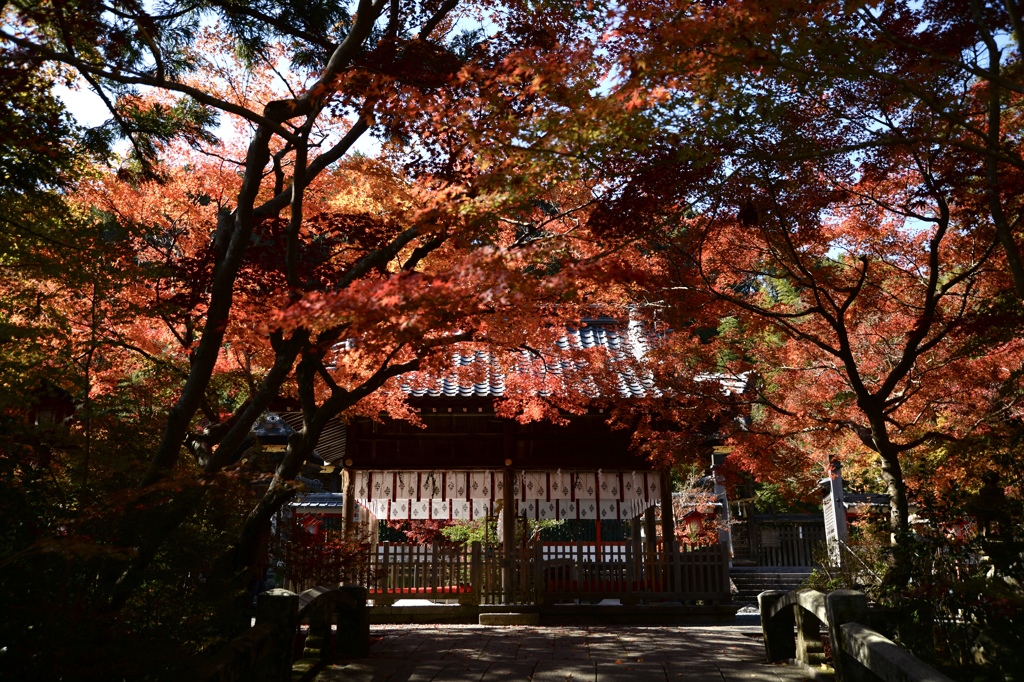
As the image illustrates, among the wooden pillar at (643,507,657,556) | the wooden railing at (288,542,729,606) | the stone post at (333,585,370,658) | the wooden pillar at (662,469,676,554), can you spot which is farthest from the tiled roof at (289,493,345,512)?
the stone post at (333,585,370,658)

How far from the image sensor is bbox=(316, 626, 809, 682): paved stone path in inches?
275

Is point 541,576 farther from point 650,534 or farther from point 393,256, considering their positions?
point 393,256

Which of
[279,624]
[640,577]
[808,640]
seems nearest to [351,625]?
Answer: [279,624]

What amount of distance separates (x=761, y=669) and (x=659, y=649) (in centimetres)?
182

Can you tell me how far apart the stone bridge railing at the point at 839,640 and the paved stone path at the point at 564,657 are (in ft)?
0.99

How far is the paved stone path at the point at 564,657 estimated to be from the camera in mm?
6977

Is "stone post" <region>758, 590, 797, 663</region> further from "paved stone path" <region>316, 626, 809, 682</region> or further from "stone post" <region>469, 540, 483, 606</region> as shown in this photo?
"stone post" <region>469, 540, 483, 606</region>

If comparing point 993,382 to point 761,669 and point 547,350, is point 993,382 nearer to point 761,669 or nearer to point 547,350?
point 761,669

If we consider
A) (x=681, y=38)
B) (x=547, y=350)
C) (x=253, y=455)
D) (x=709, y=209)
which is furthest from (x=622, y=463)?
(x=681, y=38)

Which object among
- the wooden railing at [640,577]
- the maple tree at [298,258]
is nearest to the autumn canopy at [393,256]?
the maple tree at [298,258]

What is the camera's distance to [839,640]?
5711 mm

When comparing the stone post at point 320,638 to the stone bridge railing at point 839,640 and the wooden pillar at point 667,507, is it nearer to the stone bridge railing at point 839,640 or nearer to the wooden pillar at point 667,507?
the stone bridge railing at point 839,640

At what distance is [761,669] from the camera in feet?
23.9

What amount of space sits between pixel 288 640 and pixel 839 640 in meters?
4.15
